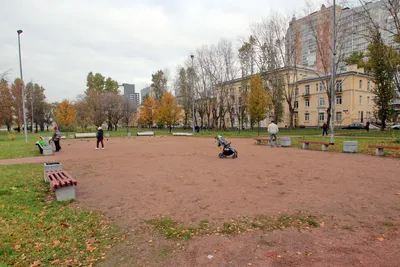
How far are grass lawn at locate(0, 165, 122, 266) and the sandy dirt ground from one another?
0.32 metres

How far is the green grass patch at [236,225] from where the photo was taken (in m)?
3.91

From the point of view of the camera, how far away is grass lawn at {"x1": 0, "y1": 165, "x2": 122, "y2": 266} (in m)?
3.27

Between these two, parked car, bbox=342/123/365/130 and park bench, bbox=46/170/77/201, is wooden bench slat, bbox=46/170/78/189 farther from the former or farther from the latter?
parked car, bbox=342/123/365/130

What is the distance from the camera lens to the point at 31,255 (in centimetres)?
332

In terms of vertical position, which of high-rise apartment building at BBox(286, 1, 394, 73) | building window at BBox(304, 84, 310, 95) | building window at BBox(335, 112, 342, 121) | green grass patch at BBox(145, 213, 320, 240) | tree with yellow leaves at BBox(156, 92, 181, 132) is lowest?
green grass patch at BBox(145, 213, 320, 240)

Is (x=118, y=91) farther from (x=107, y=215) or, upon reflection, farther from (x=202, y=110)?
(x=107, y=215)

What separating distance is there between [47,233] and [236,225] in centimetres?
304

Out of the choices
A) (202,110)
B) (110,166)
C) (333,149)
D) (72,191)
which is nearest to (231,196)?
(72,191)

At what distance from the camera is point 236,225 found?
4.14 metres

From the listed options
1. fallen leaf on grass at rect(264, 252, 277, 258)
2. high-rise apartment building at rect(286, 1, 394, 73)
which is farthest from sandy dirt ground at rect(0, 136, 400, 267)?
high-rise apartment building at rect(286, 1, 394, 73)

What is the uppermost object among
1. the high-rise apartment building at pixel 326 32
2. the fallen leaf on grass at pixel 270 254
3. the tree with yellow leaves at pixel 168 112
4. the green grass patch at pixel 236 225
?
the high-rise apartment building at pixel 326 32

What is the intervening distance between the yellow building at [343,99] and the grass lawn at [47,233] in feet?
138

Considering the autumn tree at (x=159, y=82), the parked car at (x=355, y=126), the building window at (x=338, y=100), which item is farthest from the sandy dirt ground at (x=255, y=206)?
the autumn tree at (x=159, y=82)

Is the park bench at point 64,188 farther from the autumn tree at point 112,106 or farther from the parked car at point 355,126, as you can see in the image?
the autumn tree at point 112,106
